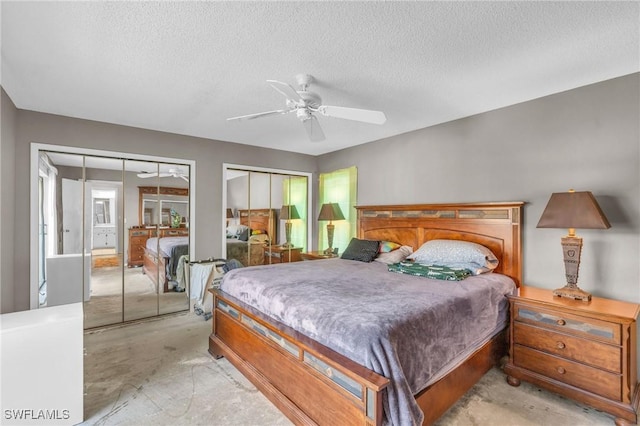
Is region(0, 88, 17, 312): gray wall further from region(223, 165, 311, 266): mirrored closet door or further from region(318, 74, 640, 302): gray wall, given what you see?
region(318, 74, 640, 302): gray wall

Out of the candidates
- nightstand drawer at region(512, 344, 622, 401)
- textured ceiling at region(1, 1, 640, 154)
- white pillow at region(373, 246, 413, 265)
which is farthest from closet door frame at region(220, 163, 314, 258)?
nightstand drawer at region(512, 344, 622, 401)

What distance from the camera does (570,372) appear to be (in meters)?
2.20

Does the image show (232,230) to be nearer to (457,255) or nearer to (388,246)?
(388,246)

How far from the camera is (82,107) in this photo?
3182 mm

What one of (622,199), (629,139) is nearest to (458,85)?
(629,139)

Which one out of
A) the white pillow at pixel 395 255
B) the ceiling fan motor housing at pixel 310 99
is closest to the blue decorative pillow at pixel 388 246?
the white pillow at pixel 395 255

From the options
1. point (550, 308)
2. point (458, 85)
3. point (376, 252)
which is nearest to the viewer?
point (550, 308)

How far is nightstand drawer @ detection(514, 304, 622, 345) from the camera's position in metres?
2.05

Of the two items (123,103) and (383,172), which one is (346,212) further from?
(123,103)

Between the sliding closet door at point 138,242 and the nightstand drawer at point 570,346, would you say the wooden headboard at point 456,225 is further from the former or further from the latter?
the sliding closet door at point 138,242

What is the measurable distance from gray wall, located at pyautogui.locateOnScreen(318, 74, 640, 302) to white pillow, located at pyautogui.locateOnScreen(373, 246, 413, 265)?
0.71 m

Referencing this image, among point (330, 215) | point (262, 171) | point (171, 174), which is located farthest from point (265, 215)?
point (171, 174)

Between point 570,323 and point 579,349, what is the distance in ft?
0.59

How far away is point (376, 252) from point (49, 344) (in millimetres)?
3121
